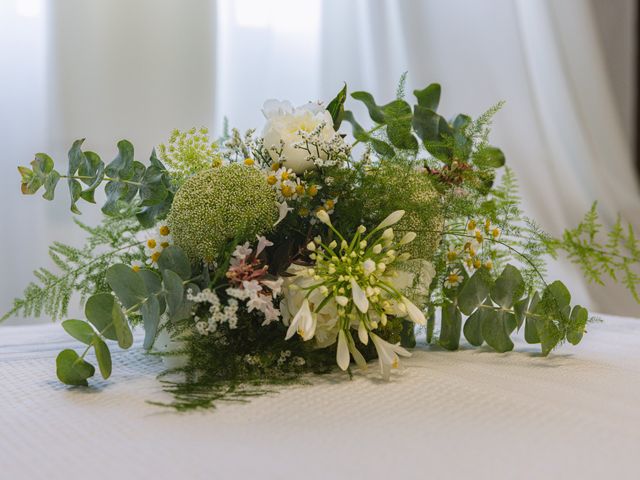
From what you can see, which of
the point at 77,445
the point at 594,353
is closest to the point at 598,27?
the point at 594,353

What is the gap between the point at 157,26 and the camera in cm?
158

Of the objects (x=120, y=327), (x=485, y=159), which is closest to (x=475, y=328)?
(x=485, y=159)

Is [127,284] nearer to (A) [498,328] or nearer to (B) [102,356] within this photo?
(B) [102,356]

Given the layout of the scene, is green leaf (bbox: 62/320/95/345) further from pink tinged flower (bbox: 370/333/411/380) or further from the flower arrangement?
pink tinged flower (bbox: 370/333/411/380)

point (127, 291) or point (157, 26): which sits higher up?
point (157, 26)

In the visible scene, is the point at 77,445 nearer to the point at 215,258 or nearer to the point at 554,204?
the point at 215,258

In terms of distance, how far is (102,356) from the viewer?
66 cm

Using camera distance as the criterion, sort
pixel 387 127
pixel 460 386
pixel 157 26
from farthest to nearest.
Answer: pixel 157 26 → pixel 387 127 → pixel 460 386

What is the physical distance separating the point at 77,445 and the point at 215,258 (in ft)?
0.75

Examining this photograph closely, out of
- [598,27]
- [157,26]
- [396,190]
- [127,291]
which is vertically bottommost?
[127,291]

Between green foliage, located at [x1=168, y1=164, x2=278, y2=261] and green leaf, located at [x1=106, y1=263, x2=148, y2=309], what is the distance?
0.05 m

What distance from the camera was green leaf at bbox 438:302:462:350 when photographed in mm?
834

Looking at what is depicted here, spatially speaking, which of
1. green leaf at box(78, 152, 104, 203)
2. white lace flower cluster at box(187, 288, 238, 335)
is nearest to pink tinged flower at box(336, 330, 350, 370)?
white lace flower cluster at box(187, 288, 238, 335)

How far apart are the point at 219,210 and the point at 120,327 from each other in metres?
0.14
